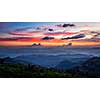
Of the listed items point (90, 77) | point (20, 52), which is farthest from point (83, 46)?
point (20, 52)

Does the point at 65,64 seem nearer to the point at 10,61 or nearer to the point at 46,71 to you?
the point at 46,71

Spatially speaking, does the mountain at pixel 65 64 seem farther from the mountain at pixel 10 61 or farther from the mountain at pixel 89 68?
the mountain at pixel 10 61

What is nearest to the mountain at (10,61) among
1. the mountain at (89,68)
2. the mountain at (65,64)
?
the mountain at (65,64)

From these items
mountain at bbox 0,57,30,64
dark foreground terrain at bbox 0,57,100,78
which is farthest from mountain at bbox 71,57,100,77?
mountain at bbox 0,57,30,64

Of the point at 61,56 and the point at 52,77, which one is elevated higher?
the point at 61,56

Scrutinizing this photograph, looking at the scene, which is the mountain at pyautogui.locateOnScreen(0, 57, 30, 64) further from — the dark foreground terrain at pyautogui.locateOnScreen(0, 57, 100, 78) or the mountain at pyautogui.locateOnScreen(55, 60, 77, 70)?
the mountain at pyautogui.locateOnScreen(55, 60, 77, 70)

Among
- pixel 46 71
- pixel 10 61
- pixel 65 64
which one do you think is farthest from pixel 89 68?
pixel 10 61
